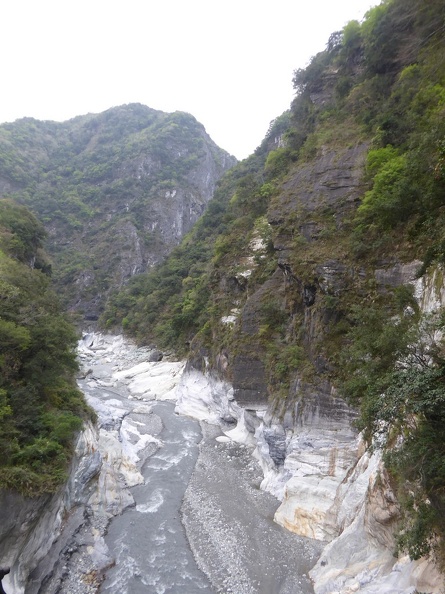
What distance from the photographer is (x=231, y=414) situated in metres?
25.0

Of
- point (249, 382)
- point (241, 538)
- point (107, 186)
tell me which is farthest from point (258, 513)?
point (107, 186)

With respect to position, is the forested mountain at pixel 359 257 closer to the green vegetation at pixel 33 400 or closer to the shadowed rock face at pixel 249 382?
the shadowed rock face at pixel 249 382

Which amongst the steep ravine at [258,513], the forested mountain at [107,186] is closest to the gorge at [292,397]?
the steep ravine at [258,513]

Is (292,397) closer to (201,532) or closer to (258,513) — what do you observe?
(258,513)

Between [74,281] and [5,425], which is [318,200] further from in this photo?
[74,281]

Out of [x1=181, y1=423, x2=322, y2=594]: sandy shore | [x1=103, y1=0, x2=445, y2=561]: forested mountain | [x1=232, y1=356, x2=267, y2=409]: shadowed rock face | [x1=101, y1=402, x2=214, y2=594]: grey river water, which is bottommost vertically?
[x1=101, y1=402, x2=214, y2=594]: grey river water

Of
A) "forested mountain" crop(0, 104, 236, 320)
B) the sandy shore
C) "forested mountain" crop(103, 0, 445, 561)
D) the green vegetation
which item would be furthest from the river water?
"forested mountain" crop(0, 104, 236, 320)

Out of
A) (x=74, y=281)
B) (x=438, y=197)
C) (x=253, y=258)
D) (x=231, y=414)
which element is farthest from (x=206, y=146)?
(x=438, y=197)

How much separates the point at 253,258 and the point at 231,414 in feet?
38.0

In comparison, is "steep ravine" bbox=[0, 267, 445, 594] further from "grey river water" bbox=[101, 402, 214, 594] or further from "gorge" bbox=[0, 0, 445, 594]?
"grey river water" bbox=[101, 402, 214, 594]

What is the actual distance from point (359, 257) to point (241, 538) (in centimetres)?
1216

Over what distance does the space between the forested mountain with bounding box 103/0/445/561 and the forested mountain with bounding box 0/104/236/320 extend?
180ft

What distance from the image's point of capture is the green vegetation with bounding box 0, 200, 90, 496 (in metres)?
9.65

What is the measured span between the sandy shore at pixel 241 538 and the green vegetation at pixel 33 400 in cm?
588
